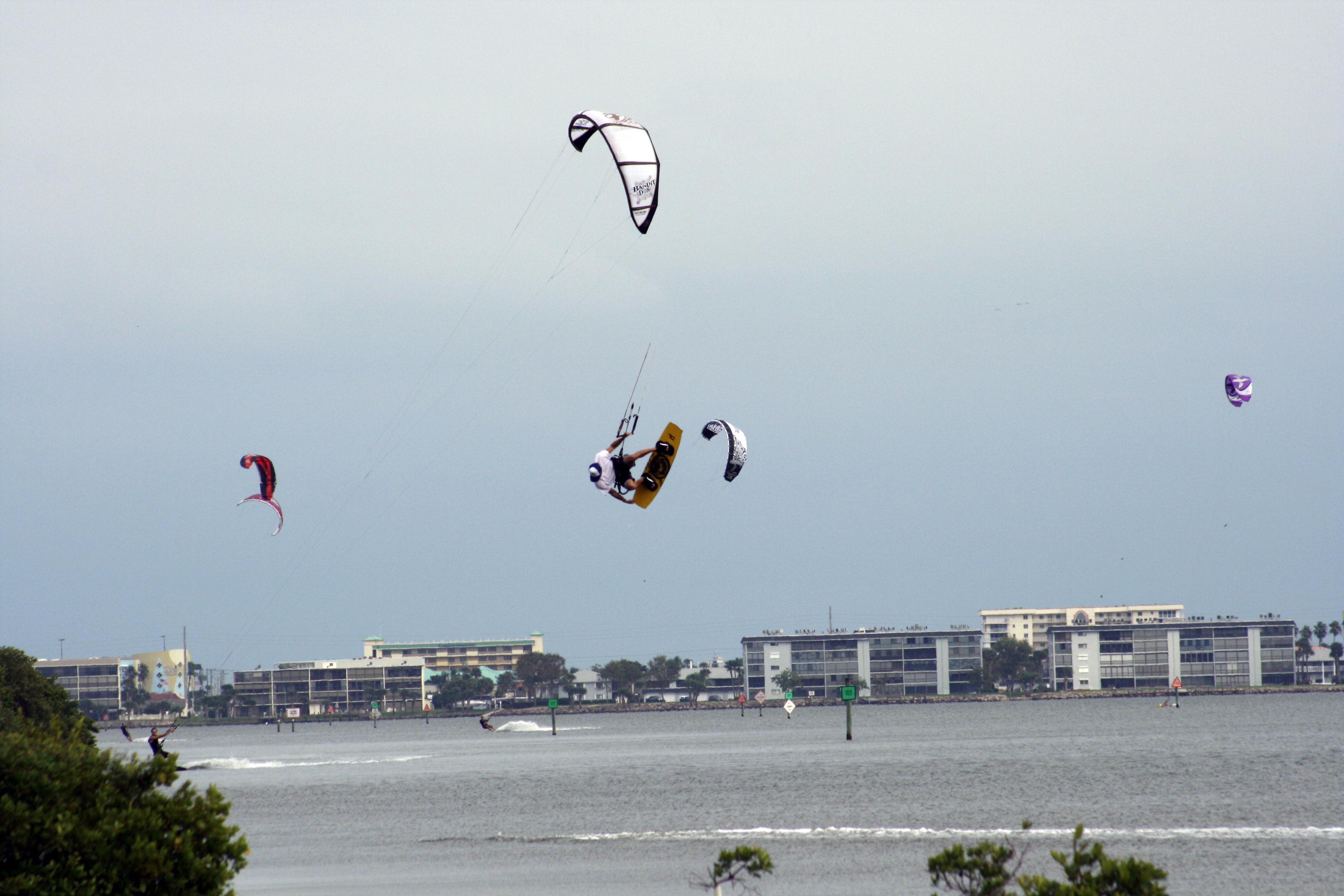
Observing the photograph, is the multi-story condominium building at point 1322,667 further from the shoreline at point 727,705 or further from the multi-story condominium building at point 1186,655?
the multi-story condominium building at point 1186,655

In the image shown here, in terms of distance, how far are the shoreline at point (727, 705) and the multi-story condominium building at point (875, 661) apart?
61.4 inches

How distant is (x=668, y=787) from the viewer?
42.0 meters

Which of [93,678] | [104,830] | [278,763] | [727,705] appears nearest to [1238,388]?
[104,830]

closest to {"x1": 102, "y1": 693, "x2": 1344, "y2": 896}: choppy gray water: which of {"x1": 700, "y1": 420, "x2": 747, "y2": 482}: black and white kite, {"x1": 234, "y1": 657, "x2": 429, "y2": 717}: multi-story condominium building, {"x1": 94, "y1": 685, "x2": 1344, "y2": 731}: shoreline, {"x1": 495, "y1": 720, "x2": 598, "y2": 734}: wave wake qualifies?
{"x1": 700, "y1": 420, "x2": 747, "y2": 482}: black and white kite

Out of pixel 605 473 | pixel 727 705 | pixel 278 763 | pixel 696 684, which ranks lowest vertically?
pixel 727 705

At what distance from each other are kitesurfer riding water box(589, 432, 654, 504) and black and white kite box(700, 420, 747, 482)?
2.44 meters

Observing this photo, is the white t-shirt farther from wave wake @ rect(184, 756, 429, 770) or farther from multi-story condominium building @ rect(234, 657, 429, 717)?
multi-story condominium building @ rect(234, 657, 429, 717)

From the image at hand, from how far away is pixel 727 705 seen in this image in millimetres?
176625

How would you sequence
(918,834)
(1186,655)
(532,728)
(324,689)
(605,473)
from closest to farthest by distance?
(605,473) → (918,834) → (532,728) → (1186,655) → (324,689)

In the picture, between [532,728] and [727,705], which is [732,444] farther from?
[727,705]

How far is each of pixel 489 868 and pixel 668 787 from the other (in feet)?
58.9

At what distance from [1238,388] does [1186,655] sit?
134971 millimetres

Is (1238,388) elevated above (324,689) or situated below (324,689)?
above

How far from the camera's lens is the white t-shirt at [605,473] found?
1720 cm
